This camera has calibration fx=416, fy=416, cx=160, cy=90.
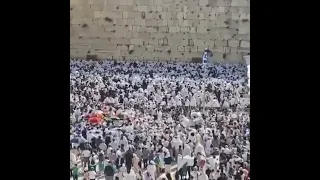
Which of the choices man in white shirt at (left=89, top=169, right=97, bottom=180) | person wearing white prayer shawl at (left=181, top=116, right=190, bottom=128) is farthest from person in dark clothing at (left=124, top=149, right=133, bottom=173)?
person wearing white prayer shawl at (left=181, top=116, right=190, bottom=128)

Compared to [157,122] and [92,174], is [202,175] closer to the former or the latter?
[157,122]

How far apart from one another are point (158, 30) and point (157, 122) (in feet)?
1.72

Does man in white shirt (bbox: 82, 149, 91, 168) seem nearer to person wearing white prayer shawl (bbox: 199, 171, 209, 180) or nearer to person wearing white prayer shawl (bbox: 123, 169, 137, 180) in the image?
person wearing white prayer shawl (bbox: 123, 169, 137, 180)

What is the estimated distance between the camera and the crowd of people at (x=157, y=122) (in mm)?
1551

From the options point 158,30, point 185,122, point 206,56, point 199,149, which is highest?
point 158,30

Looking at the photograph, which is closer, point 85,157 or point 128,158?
point 85,157

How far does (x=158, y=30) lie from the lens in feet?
6.63

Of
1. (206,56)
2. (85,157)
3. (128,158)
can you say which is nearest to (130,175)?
(128,158)

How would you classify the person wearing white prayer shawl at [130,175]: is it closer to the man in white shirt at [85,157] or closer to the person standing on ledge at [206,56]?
the man in white shirt at [85,157]

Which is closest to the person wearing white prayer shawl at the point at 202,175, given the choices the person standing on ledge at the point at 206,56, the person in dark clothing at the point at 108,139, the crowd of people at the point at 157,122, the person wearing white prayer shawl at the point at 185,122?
the crowd of people at the point at 157,122

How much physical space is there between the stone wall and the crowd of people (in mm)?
65

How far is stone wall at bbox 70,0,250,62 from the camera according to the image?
1679 mm
